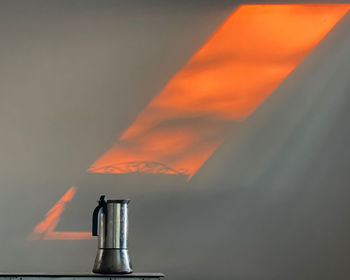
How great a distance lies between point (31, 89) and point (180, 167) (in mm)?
861

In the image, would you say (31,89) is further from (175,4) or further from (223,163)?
(223,163)

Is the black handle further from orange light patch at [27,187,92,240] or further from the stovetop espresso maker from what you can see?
orange light patch at [27,187,92,240]

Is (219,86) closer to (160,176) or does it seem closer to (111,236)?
(160,176)

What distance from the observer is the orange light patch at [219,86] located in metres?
2.91

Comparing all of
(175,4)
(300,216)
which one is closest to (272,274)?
(300,216)

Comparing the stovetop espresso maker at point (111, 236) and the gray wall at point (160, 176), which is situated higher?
the gray wall at point (160, 176)

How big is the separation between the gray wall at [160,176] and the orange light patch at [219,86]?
5 cm

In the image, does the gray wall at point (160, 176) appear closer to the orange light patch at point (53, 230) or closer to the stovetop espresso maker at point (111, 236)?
the orange light patch at point (53, 230)

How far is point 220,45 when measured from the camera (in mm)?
2992

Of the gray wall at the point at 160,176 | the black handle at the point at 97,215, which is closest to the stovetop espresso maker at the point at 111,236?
the black handle at the point at 97,215

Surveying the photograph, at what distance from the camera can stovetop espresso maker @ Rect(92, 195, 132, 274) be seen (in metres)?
2.38

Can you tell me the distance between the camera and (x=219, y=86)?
9.74 ft

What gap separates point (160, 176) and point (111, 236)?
0.57 metres

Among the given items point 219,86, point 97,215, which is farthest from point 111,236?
point 219,86
